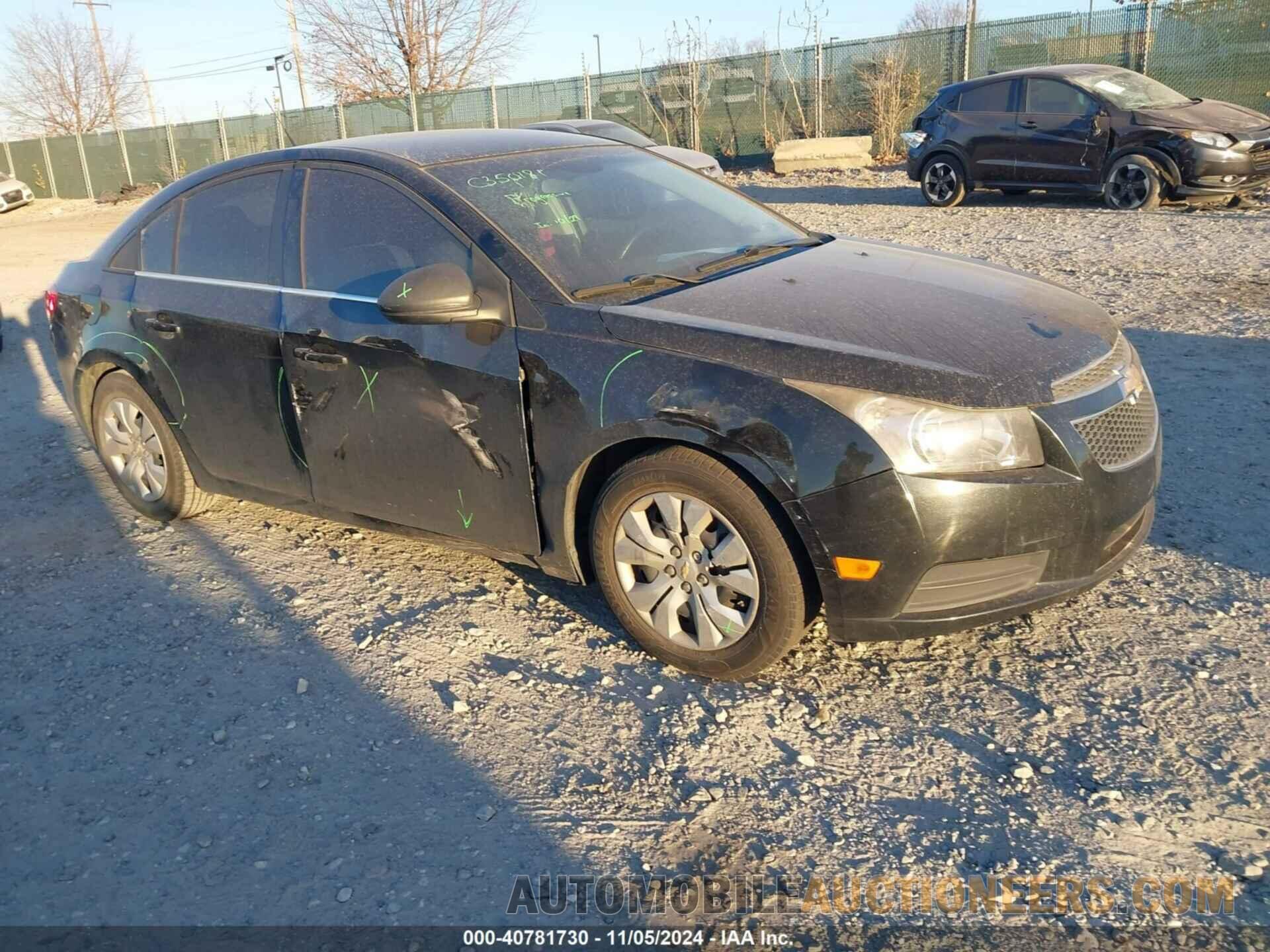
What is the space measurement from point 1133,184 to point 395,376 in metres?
11.3

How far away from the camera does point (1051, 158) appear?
13.2 m

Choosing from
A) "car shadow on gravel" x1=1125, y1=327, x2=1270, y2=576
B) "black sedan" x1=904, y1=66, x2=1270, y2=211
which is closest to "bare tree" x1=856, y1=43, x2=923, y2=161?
"black sedan" x1=904, y1=66, x2=1270, y2=211

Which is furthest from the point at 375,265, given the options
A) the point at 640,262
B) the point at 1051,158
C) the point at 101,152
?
the point at 101,152

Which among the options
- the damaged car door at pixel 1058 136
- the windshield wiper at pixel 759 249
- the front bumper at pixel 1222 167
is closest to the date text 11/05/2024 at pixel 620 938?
the windshield wiper at pixel 759 249

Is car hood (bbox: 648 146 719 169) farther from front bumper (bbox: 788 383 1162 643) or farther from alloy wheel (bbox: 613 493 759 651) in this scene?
front bumper (bbox: 788 383 1162 643)

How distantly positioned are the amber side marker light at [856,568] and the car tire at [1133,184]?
11.0 metres

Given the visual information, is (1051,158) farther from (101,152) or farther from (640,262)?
(101,152)

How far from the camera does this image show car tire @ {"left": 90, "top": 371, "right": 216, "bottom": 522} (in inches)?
204

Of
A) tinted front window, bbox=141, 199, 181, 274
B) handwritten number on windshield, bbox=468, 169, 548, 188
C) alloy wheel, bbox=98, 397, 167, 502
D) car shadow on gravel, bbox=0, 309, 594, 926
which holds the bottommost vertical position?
car shadow on gravel, bbox=0, 309, 594, 926

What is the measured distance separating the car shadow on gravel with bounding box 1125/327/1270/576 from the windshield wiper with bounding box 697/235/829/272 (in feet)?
6.13

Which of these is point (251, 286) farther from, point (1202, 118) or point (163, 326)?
point (1202, 118)

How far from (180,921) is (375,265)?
2414 mm

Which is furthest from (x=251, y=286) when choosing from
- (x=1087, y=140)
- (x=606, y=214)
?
(x=1087, y=140)

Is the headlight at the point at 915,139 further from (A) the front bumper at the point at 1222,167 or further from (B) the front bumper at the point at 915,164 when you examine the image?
(A) the front bumper at the point at 1222,167
